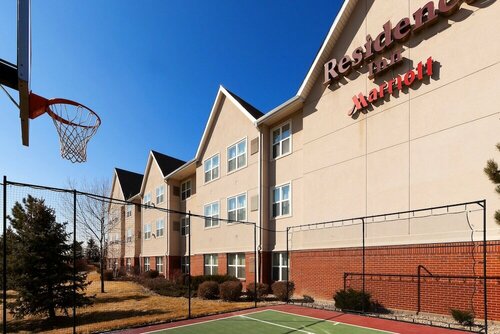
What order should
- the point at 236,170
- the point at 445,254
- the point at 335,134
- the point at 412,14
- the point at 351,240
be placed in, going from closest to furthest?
the point at 445,254 → the point at 412,14 → the point at 351,240 → the point at 335,134 → the point at 236,170

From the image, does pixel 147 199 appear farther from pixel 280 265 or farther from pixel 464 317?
pixel 464 317

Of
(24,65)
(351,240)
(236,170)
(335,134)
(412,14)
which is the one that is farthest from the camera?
(236,170)

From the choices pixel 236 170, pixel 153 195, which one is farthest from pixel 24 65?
pixel 153 195

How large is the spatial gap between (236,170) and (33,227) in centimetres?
1202

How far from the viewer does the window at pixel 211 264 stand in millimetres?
26234

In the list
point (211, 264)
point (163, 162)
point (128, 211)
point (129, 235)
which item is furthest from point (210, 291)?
point (128, 211)

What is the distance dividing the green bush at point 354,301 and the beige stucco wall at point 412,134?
244 cm

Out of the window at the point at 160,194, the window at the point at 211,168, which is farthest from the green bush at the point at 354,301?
the window at the point at 160,194

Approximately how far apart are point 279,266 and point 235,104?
36.0ft

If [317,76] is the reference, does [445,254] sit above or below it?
below

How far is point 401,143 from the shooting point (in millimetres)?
14305

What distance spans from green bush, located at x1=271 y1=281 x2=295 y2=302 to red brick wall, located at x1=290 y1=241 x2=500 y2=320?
0.49 m

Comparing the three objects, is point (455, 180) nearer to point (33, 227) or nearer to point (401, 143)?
point (401, 143)

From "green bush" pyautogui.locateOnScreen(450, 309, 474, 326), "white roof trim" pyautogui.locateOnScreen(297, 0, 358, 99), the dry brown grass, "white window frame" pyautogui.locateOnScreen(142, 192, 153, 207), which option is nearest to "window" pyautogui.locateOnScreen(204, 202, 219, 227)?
the dry brown grass
